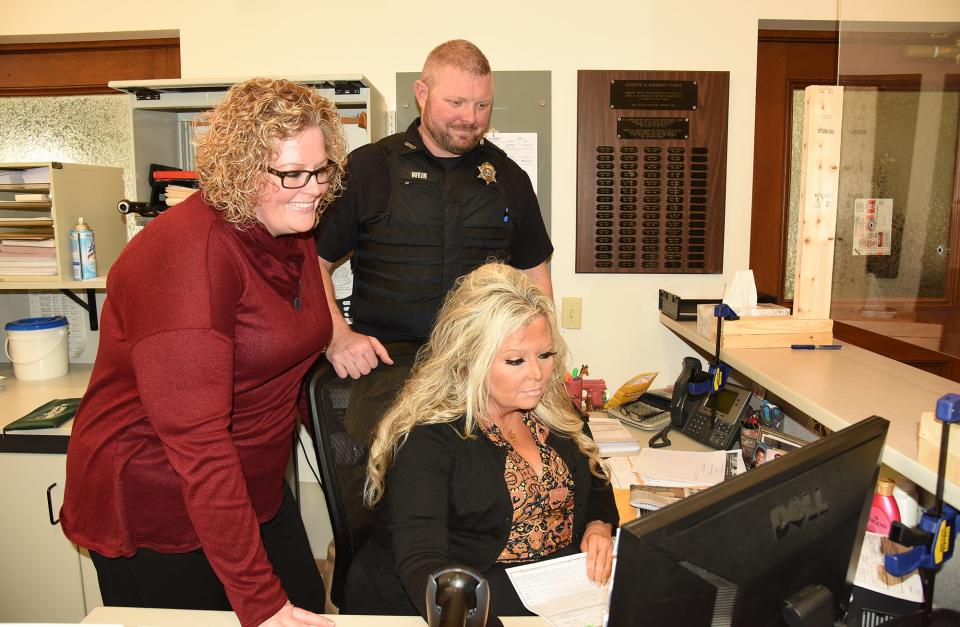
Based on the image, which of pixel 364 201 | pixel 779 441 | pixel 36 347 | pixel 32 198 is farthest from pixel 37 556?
pixel 779 441

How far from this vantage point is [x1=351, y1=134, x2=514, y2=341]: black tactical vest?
78.6 inches

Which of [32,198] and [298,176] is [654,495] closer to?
[298,176]

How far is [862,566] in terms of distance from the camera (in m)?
1.23

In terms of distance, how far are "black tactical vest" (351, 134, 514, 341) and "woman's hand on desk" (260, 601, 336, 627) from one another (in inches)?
40.4

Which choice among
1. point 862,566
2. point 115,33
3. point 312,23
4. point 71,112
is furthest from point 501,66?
point 862,566

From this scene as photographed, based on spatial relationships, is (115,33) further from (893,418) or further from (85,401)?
(893,418)

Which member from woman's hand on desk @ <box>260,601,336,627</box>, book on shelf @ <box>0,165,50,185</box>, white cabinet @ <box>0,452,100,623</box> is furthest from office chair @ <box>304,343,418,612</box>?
book on shelf @ <box>0,165,50,185</box>

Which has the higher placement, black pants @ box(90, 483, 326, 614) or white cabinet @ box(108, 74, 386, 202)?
white cabinet @ box(108, 74, 386, 202)

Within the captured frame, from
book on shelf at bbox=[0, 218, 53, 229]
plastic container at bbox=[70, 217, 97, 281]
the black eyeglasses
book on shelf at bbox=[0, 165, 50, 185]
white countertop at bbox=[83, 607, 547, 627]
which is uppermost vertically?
book on shelf at bbox=[0, 165, 50, 185]

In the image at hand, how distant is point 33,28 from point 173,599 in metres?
2.42

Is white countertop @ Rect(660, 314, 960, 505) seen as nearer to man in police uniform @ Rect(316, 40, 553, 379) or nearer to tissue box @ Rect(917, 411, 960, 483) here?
tissue box @ Rect(917, 411, 960, 483)

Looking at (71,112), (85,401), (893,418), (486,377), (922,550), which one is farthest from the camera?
(71,112)

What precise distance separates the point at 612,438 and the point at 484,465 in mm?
769

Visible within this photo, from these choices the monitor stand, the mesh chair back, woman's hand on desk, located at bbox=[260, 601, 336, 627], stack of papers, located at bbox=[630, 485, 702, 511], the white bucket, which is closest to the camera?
the monitor stand
